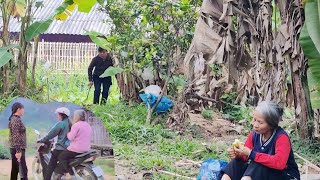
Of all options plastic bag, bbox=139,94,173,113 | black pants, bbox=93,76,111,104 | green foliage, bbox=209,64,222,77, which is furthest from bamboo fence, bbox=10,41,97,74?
green foliage, bbox=209,64,222,77

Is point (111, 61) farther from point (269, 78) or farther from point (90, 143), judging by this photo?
point (90, 143)

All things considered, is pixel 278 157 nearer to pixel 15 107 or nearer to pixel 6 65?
pixel 15 107

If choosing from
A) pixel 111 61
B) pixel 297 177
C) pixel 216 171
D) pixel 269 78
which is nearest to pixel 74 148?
pixel 216 171

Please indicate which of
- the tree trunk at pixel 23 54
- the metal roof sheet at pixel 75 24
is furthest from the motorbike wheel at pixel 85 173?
the metal roof sheet at pixel 75 24

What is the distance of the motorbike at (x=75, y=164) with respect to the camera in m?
4.01

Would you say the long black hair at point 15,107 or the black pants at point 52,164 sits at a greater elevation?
the long black hair at point 15,107

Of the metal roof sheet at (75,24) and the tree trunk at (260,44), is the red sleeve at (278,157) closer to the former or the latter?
the tree trunk at (260,44)

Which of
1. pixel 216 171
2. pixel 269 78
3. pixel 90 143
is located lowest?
pixel 216 171

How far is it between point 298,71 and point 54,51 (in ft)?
23.9

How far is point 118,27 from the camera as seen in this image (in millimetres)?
9008

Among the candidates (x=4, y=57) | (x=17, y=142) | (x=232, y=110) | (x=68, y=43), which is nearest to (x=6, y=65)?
(x=4, y=57)

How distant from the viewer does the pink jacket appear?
13.1 ft

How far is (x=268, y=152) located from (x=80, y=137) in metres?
1.34

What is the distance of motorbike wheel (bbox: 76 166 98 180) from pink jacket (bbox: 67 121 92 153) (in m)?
0.12
